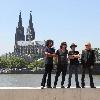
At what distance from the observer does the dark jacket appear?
1377 centimetres

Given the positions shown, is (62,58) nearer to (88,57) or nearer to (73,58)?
(73,58)

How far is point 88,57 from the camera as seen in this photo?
1379 cm

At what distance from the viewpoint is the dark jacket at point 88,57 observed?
13.8m

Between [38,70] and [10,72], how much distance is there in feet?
37.4
